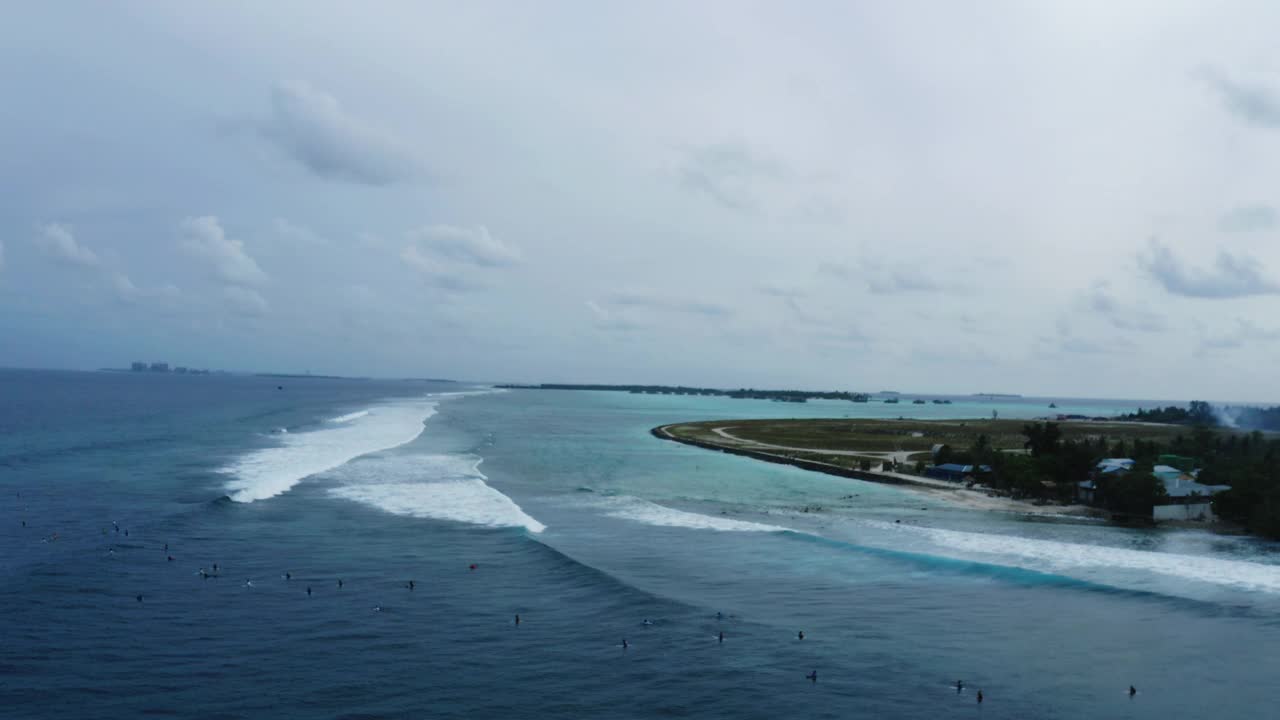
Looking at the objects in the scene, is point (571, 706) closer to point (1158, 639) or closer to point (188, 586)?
point (188, 586)

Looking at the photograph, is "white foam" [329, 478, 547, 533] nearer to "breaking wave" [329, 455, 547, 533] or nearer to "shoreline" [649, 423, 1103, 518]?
"breaking wave" [329, 455, 547, 533]

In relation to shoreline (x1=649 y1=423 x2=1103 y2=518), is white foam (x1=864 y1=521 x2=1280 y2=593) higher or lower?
lower

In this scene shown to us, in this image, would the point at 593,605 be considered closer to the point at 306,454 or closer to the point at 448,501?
the point at 448,501

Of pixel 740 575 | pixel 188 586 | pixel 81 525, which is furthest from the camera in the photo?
pixel 81 525

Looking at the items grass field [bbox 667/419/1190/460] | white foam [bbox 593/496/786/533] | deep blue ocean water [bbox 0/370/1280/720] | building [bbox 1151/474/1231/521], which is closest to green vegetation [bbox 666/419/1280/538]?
grass field [bbox 667/419/1190/460]

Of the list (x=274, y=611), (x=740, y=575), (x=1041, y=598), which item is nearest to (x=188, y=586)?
(x=274, y=611)

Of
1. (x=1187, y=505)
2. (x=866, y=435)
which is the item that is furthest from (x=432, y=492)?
(x=866, y=435)

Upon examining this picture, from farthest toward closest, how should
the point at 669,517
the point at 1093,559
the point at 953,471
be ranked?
the point at 953,471 < the point at 669,517 < the point at 1093,559
